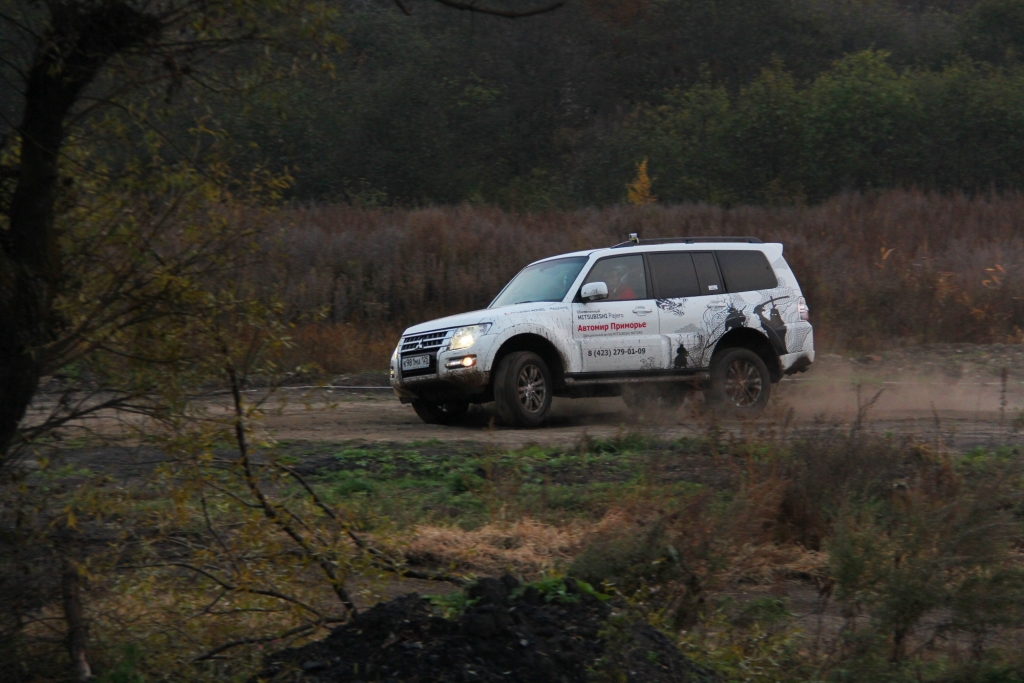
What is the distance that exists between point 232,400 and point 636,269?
8.66 metres

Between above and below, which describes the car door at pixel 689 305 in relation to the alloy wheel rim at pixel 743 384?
above

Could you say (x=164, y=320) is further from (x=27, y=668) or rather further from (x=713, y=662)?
(x=713, y=662)

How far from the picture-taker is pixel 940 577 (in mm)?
5445

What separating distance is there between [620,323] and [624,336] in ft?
0.51

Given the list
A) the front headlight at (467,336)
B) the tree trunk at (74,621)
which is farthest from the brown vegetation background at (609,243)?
the tree trunk at (74,621)

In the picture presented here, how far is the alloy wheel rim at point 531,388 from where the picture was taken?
12453mm

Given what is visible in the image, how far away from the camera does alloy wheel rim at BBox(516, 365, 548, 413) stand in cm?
1245

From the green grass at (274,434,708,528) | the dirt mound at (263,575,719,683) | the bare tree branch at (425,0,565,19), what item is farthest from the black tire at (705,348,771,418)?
the bare tree branch at (425,0,565,19)

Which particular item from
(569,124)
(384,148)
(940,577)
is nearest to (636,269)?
(940,577)

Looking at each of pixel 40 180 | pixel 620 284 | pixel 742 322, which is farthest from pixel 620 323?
pixel 40 180

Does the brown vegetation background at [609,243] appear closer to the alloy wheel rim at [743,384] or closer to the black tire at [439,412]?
the black tire at [439,412]

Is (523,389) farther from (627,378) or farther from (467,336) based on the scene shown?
(627,378)

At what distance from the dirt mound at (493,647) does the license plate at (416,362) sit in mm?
7491

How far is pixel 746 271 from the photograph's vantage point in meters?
13.9
